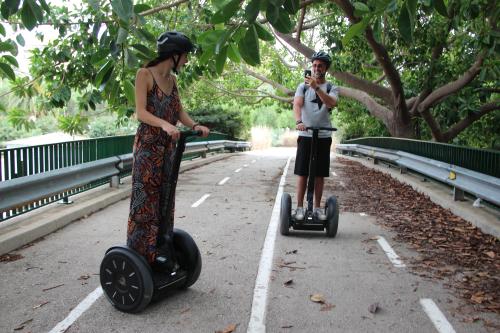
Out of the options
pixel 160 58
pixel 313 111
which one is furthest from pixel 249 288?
pixel 313 111

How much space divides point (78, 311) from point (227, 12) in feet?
9.13

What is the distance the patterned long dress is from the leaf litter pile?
278cm

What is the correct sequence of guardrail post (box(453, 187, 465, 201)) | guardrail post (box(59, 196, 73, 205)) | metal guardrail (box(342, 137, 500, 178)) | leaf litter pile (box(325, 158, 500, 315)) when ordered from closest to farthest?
leaf litter pile (box(325, 158, 500, 315))
metal guardrail (box(342, 137, 500, 178))
guardrail post (box(59, 196, 73, 205))
guardrail post (box(453, 187, 465, 201))

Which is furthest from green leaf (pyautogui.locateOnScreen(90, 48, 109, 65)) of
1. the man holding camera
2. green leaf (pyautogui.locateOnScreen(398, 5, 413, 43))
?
the man holding camera

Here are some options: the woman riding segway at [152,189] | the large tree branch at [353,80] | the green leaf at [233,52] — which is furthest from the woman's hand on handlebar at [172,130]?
the large tree branch at [353,80]

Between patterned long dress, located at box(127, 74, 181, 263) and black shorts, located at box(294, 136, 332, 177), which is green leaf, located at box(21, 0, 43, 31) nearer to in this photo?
patterned long dress, located at box(127, 74, 181, 263)

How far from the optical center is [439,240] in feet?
22.4

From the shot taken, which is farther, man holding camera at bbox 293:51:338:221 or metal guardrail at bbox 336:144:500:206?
metal guardrail at bbox 336:144:500:206

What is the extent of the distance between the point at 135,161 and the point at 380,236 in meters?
4.10

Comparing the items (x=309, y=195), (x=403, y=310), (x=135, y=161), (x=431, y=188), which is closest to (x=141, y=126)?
(x=135, y=161)

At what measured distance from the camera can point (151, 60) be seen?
4098mm

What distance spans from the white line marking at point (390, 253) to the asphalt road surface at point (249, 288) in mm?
12

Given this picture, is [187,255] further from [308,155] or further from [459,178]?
[459,178]

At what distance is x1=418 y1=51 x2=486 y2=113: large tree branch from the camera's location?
572 inches
